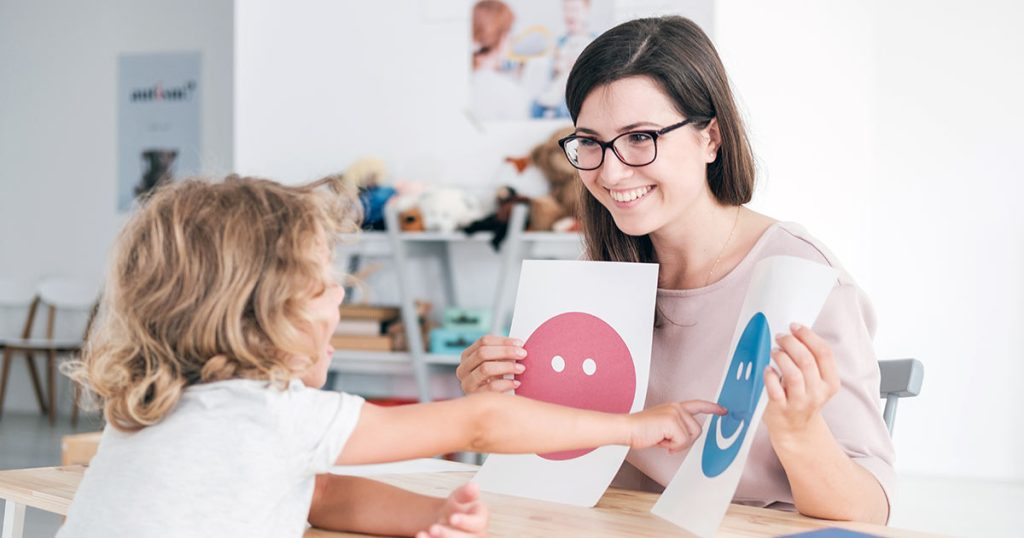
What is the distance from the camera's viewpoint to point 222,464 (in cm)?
97

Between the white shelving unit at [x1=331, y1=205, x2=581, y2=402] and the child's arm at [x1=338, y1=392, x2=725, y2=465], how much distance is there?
10.2 ft

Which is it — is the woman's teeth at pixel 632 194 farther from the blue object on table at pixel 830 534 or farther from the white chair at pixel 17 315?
the white chair at pixel 17 315

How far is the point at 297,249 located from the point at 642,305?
0.51 m

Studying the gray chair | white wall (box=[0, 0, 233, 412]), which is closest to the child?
the gray chair

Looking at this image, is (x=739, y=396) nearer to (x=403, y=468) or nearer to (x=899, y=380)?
(x=403, y=468)

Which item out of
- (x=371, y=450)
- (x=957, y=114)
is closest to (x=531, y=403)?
(x=371, y=450)

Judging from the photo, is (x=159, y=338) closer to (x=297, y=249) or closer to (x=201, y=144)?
(x=297, y=249)

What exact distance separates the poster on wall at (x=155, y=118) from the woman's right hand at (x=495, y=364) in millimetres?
6145

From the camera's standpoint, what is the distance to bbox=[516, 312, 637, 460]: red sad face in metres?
1.37

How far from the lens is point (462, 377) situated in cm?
149

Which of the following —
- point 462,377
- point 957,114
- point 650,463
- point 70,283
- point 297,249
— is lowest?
point 70,283

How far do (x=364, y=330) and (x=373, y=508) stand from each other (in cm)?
345

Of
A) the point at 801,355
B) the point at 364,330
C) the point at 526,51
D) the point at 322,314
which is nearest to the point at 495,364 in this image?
the point at 322,314

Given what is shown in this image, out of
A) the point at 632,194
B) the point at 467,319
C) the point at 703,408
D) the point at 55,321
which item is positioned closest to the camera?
the point at 703,408
